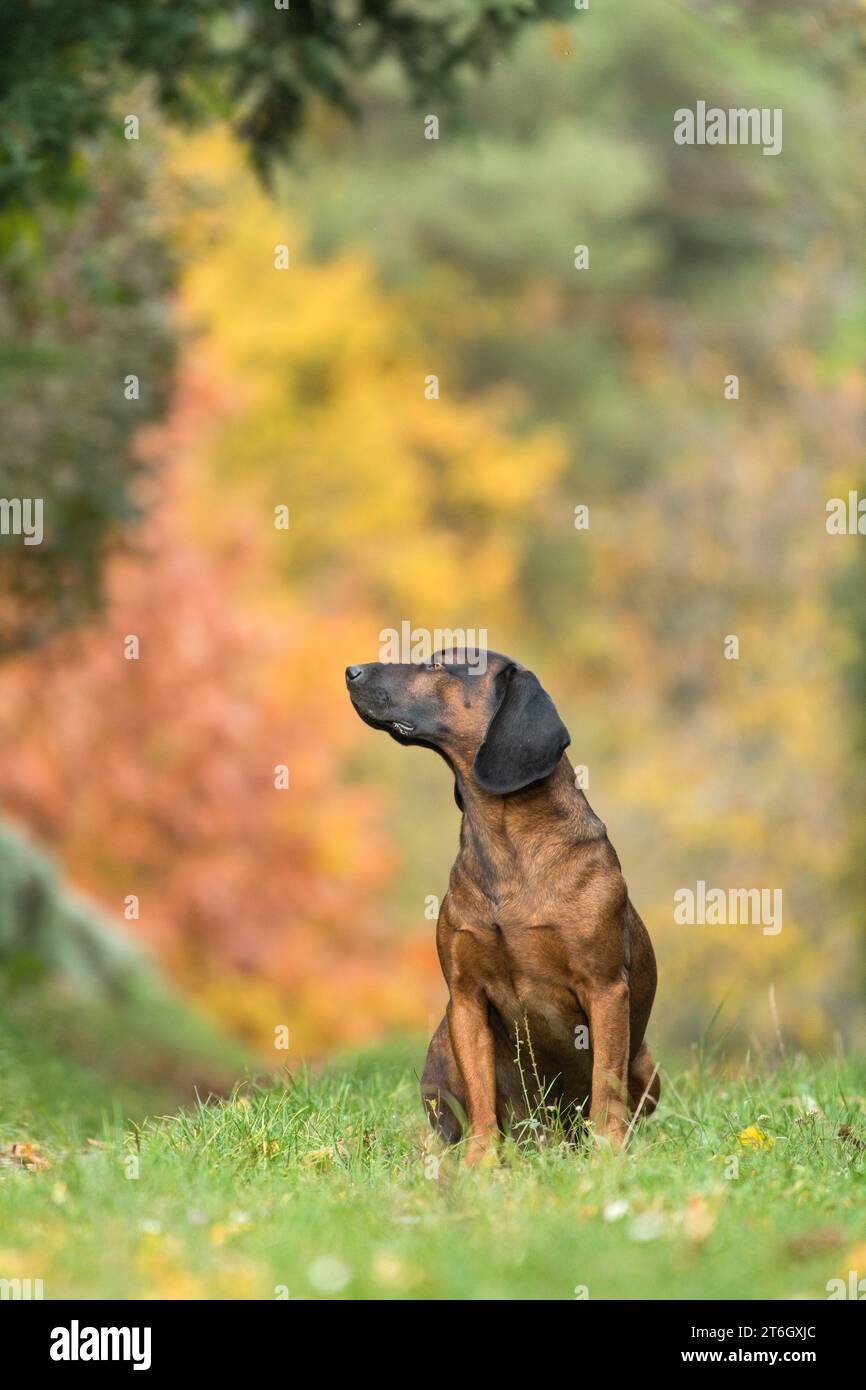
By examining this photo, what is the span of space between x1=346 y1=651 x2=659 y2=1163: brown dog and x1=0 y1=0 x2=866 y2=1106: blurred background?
229 centimetres

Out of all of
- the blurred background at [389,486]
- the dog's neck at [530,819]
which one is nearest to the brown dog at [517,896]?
the dog's neck at [530,819]

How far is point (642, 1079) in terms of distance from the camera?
625 centimetres

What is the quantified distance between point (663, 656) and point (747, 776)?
536 cm

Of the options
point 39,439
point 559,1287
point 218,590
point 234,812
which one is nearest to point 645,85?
point 218,590

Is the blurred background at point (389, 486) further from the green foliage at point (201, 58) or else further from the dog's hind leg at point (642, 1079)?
the dog's hind leg at point (642, 1079)

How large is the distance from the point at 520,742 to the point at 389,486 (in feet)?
77.5

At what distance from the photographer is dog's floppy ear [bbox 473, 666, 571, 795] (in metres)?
5.87

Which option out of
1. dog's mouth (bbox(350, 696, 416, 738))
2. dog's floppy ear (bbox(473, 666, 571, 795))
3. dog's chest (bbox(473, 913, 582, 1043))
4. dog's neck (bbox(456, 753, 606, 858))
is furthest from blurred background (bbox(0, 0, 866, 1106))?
dog's mouth (bbox(350, 696, 416, 738))

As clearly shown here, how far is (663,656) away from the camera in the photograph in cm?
2853

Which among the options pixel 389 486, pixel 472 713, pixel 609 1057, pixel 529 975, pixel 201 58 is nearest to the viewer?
pixel 609 1057

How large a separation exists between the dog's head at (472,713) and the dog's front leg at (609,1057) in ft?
2.33

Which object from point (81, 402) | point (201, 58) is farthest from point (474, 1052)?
point (81, 402)

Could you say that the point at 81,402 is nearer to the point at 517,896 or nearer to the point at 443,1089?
the point at 443,1089
